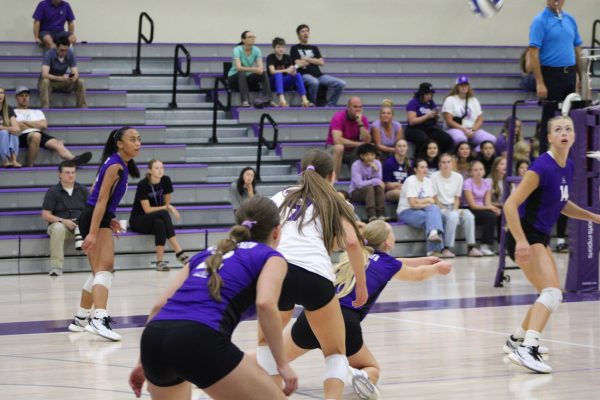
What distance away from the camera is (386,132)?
14484 millimetres

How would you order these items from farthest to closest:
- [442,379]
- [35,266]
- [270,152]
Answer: [270,152] → [35,266] → [442,379]

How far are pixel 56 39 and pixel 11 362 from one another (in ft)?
31.8

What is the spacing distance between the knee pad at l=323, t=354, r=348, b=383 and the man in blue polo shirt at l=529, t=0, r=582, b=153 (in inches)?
224

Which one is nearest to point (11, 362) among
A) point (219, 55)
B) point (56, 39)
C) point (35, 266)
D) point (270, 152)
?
point (35, 266)

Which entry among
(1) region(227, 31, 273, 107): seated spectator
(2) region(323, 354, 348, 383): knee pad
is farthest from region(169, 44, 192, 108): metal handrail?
(2) region(323, 354, 348, 383): knee pad

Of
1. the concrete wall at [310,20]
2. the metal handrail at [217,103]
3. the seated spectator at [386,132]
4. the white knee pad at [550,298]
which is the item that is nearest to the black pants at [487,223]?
the seated spectator at [386,132]

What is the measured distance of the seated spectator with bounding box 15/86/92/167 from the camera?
13148 mm

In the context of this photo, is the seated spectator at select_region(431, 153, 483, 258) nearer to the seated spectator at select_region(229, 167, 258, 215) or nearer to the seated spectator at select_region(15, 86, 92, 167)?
the seated spectator at select_region(229, 167, 258, 215)

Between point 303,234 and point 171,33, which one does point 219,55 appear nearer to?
point 171,33

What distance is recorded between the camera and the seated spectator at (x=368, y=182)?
44.0 ft

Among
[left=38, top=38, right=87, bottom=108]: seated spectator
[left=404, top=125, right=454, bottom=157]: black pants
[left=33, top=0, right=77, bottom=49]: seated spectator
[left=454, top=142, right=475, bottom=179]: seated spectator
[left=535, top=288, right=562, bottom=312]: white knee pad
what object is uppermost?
[left=33, top=0, right=77, bottom=49]: seated spectator

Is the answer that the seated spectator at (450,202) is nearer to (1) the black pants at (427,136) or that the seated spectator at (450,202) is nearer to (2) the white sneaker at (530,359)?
(1) the black pants at (427,136)

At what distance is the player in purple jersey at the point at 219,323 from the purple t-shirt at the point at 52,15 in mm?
12385

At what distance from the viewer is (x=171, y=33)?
17.5 meters
